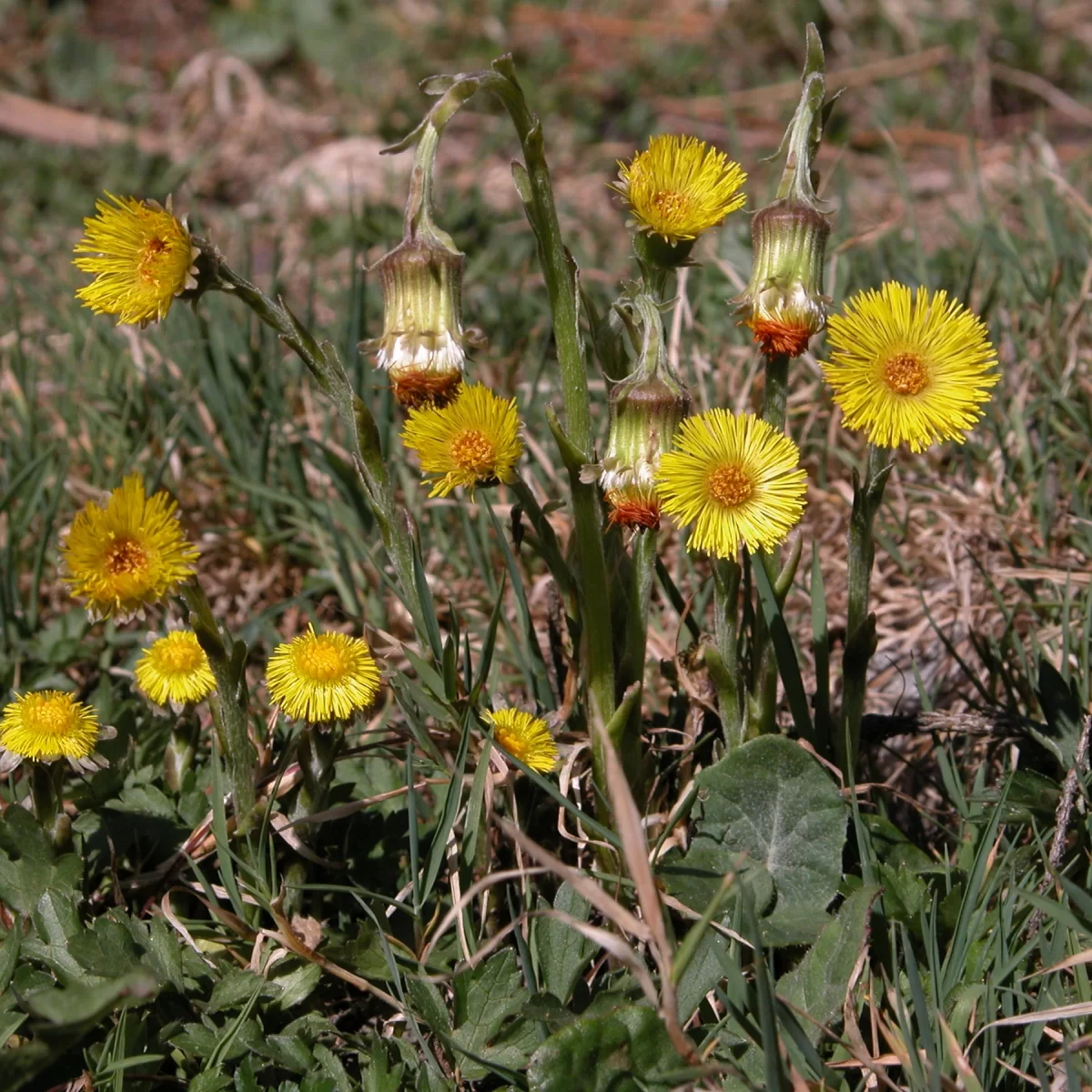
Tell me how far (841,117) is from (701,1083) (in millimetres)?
4261

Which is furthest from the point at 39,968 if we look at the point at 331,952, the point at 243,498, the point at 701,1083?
the point at 243,498

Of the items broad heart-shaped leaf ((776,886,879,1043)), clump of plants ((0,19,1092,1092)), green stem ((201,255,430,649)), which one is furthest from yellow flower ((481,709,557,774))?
broad heart-shaped leaf ((776,886,879,1043))

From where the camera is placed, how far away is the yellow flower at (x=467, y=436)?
1.32 metres

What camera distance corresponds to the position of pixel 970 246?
2.95 meters

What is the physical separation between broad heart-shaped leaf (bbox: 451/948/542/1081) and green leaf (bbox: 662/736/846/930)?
0.73ft

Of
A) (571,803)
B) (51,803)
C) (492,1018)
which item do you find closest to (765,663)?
(571,803)

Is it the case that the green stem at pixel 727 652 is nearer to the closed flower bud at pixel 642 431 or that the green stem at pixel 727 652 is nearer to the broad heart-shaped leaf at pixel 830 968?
the closed flower bud at pixel 642 431

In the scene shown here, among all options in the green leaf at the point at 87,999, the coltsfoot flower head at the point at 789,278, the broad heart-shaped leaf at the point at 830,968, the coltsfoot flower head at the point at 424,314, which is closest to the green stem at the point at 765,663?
the coltsfoot flower head at the point at 789,278

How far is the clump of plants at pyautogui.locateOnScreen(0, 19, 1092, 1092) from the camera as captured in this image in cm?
128

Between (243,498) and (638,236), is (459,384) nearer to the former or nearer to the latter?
(638,236)

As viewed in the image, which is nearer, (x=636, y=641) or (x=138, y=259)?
(x=138, y=259)

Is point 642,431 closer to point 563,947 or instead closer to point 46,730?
point 563,947

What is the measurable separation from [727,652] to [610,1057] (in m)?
0.47

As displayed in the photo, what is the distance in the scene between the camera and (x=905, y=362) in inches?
51.0
